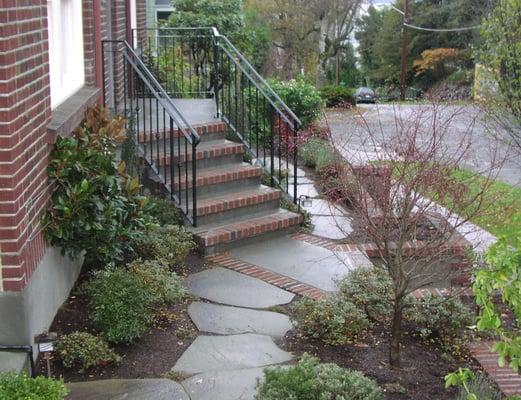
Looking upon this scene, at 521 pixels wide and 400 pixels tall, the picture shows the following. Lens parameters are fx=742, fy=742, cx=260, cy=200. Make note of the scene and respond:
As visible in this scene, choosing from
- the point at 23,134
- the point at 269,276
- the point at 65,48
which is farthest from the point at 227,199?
the point at 23,134

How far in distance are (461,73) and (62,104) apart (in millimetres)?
36772

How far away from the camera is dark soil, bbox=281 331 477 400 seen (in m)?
4.53

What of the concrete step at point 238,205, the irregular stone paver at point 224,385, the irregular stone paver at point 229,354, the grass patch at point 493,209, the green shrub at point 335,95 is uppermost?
the grass patch at point 493,209

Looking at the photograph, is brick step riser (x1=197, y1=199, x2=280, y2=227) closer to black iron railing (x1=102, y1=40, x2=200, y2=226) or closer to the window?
black iron railing (x1=102, y1=40, x2=200, y2=226)

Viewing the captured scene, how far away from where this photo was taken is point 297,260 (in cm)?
723

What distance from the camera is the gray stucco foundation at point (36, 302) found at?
4277mm

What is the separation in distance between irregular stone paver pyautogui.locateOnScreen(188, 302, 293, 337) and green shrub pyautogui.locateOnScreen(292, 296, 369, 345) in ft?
0.86

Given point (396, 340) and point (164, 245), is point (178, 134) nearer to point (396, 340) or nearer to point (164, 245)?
point (164, 245)

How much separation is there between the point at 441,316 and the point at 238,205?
308cm

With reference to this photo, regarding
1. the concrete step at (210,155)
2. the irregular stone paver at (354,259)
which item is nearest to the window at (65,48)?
the concrete step at (210,155)

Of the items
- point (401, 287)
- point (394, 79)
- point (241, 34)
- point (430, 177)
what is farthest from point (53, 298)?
point (394, 79)

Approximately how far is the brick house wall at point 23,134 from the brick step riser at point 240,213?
2484 mm

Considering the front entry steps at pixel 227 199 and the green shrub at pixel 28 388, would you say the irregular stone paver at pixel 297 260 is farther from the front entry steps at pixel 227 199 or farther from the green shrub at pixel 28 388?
the green shrub at pixel 28 388

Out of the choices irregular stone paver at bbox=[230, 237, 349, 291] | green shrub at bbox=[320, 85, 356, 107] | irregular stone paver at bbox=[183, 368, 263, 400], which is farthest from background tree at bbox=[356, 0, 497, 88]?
irregular stone paver at bbox=[183, 368, 263, 400]
